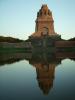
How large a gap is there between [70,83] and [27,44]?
38786 mm

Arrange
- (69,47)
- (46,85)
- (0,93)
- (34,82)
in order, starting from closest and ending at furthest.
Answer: (0,93) < (46,85) < (34,82) < (69,47)

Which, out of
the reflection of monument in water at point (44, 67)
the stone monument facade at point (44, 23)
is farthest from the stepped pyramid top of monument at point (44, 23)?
the reflection of monument in water at point (44, 67)

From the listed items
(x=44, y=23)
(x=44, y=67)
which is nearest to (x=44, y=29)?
(x=44, y=23)

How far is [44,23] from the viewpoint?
55.9 meters

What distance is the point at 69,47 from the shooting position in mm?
45438

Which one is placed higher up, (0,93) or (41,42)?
(41,42)

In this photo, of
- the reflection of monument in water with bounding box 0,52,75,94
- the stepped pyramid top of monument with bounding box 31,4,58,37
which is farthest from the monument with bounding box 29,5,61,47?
the reflection of monument in water with bounding box 0,52,75,94

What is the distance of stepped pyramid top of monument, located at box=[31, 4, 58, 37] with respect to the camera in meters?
54.8

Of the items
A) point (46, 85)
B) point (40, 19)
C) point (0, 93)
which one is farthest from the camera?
point (40, 19)

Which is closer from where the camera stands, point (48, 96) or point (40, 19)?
point (48, 96)

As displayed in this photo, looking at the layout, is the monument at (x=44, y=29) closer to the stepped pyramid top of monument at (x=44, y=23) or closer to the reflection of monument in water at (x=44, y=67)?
the stepped pyramid top of monument at (x=44, y=23)

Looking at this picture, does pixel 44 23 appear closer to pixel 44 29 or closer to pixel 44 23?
pixel 44 23

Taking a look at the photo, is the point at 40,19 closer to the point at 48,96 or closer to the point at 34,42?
the point at 34,42

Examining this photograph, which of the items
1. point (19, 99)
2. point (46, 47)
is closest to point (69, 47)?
point (46, 47)
